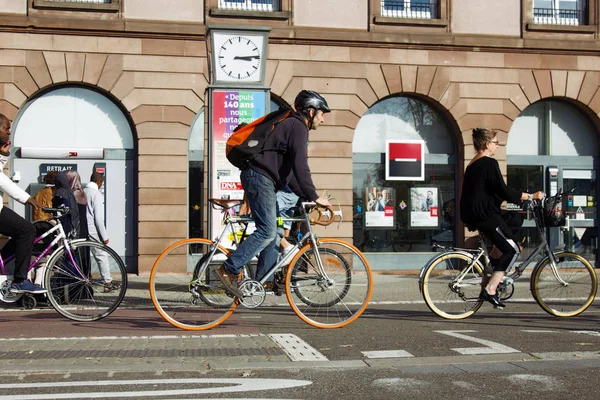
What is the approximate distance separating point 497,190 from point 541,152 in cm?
1069

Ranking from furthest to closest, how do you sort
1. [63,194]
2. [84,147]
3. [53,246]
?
[84,147] → [63,194] → [53,246]

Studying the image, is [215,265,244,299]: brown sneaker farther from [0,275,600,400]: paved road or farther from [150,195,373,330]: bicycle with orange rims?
[0,275,600,400]: paved road

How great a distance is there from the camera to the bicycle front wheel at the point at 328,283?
7.09m

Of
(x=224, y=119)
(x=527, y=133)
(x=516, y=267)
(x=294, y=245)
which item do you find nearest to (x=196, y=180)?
(x=224, y=119)

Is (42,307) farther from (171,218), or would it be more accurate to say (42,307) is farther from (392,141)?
(392,141)

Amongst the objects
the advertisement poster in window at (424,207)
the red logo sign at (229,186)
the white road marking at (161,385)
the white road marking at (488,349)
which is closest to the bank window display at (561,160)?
the advertisement poster in window at (424,207)

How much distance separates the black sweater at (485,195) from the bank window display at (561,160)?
10.1m

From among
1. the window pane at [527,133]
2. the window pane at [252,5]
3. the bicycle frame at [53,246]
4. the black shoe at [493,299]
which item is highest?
the window pane at [252,5]

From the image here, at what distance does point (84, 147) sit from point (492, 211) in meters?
10.3

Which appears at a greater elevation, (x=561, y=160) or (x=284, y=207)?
(x=561, y=160)

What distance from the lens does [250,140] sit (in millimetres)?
6891

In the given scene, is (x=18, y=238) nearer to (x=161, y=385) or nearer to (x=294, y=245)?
(x=294, y=245)

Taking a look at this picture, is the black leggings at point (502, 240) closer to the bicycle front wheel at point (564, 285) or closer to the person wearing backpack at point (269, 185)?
the bicycle front wheel at point (564, 285)

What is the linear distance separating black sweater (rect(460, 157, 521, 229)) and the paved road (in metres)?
0.97
